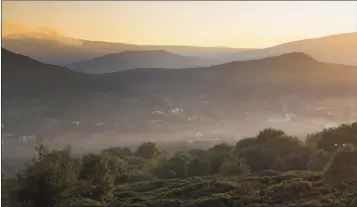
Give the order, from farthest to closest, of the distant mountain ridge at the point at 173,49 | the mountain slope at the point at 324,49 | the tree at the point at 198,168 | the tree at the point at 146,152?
the tree at the point at 146,152
the tree at the point at 198,168
the mountain slope at the point at 324,49
the distant mountain ridge at the point at 173,49

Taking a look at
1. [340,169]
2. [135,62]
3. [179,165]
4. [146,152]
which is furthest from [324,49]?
[146,152]

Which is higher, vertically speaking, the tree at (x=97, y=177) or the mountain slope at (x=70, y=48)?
the mountain slope at (x=70, y=48)

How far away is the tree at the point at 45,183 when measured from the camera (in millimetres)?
13375

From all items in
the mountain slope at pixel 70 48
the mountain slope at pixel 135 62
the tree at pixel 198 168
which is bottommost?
the tree at pixel 198 168

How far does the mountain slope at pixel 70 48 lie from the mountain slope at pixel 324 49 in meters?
1.08

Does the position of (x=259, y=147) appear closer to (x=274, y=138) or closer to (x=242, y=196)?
(x=274, y=138)

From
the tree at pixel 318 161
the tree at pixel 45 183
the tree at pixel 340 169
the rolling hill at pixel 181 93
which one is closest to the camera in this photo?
the tree at pixel 45 183

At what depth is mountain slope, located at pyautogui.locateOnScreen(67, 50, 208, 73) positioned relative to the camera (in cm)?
1809

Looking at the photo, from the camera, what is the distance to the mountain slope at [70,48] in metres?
16.9

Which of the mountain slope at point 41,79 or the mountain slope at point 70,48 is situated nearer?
the mountain slope at point 70,48

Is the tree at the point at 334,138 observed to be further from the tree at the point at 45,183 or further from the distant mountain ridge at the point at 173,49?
the tree at the point at 45,183

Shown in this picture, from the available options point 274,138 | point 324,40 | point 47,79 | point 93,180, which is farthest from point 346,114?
point 47,79

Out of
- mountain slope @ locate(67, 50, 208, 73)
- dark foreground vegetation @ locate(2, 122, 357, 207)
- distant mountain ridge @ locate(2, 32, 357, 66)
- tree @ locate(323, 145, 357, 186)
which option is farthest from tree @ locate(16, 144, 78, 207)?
tree @ locate(323, 145, 357, 186)

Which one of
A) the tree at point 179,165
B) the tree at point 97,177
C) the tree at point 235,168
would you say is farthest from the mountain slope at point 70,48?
the tree at point 179,165
